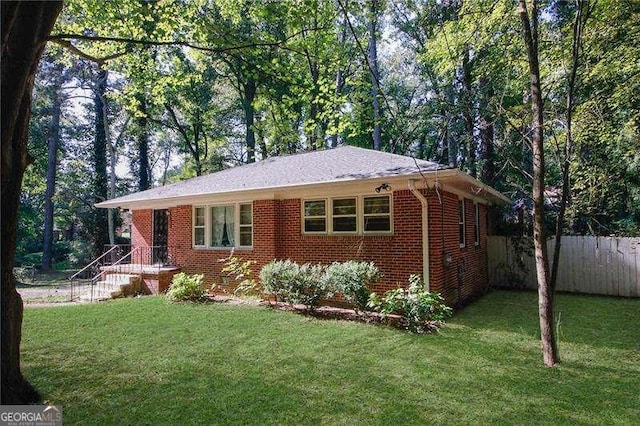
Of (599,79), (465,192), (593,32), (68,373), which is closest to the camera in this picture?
(68,373)

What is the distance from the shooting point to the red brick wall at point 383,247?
815 centimetres

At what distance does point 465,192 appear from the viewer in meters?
10.4

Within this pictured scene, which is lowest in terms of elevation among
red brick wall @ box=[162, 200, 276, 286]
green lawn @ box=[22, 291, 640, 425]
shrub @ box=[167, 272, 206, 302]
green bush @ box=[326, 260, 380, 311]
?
green lawn @ box=[22, 291, 640, 425]

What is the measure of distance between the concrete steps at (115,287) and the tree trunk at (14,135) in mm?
7887

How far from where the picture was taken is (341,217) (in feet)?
30.1

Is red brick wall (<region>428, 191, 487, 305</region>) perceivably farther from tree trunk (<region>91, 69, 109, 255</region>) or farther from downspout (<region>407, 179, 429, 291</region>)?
tree trunk (<region>91, 69, 109, 255</region>)

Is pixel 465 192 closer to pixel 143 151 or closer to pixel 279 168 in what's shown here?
pixel 279 168

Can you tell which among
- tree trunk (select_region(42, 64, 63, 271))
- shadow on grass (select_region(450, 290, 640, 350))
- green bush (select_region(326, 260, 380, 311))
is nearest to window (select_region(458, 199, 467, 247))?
shadow on grass (select_region(450, 290, 640, 350))

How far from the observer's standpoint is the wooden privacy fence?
1055cm

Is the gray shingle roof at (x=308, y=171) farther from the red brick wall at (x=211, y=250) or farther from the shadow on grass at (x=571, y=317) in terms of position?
the shadow on grass at (x=571, y=317)

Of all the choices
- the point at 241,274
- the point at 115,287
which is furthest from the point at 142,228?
the point at 241,274

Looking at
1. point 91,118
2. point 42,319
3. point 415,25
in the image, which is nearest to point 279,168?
point 42,319

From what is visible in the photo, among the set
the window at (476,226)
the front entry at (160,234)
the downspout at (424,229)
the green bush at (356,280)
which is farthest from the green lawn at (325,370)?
the front entry at (160,234)

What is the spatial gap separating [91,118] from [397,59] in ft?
77.7
